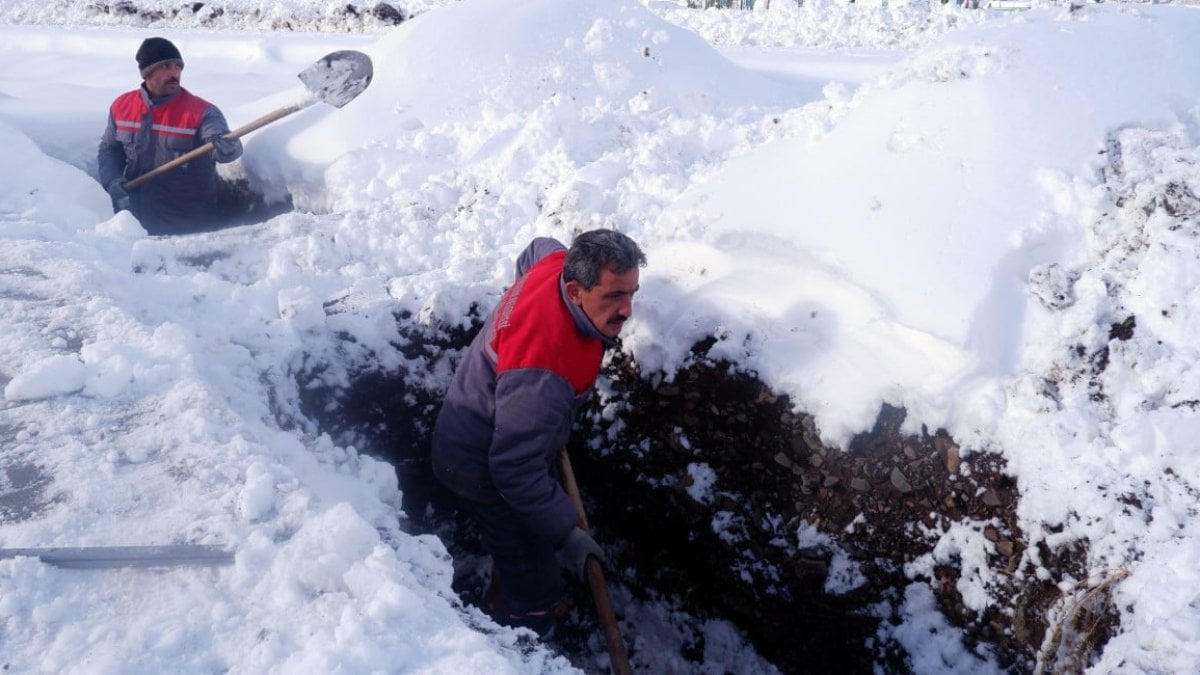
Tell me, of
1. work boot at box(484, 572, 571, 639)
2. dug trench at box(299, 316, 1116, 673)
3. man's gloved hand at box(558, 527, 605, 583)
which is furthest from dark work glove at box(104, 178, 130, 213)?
man's gloved hand at box(558, 527, 605, 583)

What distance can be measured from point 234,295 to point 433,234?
1.12 metres

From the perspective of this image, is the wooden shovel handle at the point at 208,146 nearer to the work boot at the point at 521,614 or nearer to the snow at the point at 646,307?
the snow at the point at 646,307

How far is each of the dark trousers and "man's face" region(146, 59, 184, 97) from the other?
11.6 ft

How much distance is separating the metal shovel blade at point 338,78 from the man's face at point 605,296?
3044 mm

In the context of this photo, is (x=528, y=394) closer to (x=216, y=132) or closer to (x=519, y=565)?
(x=519, y=565)

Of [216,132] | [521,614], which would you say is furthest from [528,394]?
[216,132]

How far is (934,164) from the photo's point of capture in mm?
3182

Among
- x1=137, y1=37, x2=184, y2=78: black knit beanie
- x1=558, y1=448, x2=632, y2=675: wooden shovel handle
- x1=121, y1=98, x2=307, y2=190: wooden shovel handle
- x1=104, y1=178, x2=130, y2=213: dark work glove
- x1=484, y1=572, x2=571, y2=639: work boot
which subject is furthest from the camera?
x1=104, y1=178, x2=130, y2=213: dark work glove

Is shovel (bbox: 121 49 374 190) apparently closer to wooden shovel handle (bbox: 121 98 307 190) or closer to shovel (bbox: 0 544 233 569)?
wooden shovel handle (bbox: 121 98 307 190)

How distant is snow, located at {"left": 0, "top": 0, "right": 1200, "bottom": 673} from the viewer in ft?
6.45

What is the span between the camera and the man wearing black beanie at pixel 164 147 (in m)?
4.97

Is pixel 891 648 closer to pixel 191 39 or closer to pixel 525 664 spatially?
pixel 525 664

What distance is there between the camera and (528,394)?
269cm

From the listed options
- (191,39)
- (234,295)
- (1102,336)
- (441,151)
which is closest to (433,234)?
(441,151)
